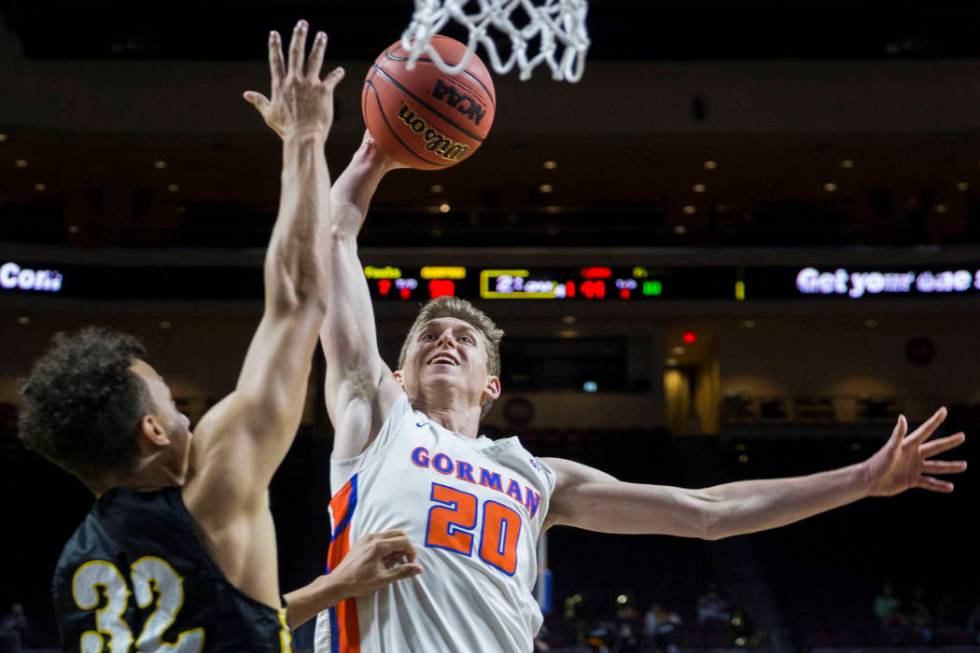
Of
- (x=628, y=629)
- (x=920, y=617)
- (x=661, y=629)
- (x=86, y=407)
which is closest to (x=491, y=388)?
(x=86, y=407)

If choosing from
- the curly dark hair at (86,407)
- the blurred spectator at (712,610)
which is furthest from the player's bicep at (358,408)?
the blurred spectator at (712,610)

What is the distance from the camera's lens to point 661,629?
12.7 meters

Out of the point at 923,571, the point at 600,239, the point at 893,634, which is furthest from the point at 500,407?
the point at 893,634

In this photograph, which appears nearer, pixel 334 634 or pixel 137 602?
pixel 137 602

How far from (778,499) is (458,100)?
1532mm

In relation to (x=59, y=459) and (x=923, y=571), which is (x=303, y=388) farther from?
(x=923, y=571)

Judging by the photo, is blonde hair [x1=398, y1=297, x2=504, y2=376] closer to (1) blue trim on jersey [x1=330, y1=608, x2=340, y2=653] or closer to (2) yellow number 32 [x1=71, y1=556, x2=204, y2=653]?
(1) blue trim on jersey [x1=330, y1=608, x2=340, y2=653]

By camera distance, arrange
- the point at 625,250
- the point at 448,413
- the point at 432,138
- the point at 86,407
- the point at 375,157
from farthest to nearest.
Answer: the point at 625,250 < the point at 432,138 < the point at 375,157 < the point at 448,413 < the point at 86,407

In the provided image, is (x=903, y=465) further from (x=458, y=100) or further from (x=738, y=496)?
(x=458, y=100)

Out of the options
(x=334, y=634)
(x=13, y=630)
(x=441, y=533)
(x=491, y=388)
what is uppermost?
(x=491, y=388)

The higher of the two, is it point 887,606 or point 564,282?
point 564,282

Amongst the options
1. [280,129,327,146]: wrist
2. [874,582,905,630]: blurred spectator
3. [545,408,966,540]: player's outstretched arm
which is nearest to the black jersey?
[280,129,327,146]: wrist

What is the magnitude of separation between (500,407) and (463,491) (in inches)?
722

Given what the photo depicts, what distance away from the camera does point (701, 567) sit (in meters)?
16.0
